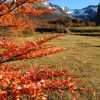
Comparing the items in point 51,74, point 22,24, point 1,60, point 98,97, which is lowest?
point 98,97

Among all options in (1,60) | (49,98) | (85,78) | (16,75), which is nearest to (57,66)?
(85,78)

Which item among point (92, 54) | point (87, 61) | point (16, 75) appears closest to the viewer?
point (16, 75)

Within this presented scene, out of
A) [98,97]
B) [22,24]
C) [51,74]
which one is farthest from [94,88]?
[22,24]

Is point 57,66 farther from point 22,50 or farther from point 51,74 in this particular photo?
point 22,50

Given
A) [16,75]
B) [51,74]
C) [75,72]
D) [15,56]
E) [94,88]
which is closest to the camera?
[16,75]

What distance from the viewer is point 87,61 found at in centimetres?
2923

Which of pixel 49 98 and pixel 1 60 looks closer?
pixel 1 60

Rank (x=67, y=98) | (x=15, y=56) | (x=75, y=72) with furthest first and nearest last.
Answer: (x=75, y=72) → (x=67, y=98) → (x=15, y=56)

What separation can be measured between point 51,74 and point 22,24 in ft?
8.02

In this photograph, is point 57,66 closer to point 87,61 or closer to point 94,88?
point 87,61

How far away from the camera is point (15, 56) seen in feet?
37.7

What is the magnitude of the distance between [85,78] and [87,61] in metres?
7.57

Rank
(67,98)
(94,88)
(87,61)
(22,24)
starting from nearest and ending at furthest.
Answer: (22,24) < (67,98) < (94,88) < (87,61)

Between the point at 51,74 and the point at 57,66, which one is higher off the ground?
the point at 51,74
